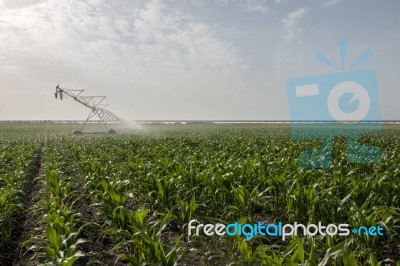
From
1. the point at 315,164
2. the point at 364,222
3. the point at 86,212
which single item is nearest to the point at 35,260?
the point at 86,212

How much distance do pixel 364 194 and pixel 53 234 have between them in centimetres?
511

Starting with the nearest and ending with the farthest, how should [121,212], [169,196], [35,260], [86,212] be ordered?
1. [35,260]
2. [121,212]
3. [169,196]
4. [86,212]

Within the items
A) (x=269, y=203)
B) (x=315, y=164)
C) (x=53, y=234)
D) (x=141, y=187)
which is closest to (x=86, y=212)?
(x=141, y=187)

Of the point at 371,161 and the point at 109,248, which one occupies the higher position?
the point at 371,161

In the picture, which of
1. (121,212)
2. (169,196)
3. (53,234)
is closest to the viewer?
(53,234)

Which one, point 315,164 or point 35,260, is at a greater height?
point 315,164

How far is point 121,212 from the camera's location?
5.89 metres

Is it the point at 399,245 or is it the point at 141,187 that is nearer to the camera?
the point at 399,245

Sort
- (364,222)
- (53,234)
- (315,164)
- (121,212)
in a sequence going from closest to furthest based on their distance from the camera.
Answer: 1. (53,234)
2. (364,222)
3. (121,212)
4. (315,164)

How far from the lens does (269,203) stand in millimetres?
7586

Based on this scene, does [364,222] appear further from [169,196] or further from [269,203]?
[169,196]

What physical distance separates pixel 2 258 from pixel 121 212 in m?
2.03

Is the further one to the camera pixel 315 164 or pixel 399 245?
pixel 315 164

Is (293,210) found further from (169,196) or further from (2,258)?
(2,258)
